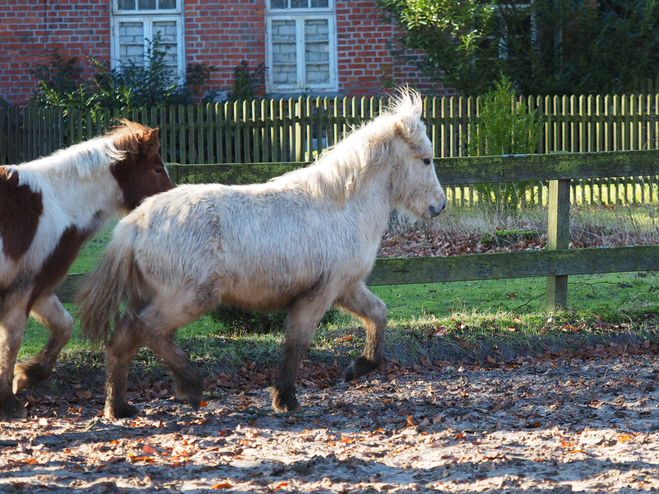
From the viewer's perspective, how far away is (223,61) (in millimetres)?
14805

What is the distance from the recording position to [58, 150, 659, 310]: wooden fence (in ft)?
20.2

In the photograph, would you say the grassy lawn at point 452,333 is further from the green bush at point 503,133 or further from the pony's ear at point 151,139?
the green bush at point 503,133

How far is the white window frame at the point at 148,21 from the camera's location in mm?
14773

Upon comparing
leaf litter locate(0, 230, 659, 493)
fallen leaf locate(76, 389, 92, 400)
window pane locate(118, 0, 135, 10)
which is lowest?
fallen leaf locate(76, 389, 92, 400)

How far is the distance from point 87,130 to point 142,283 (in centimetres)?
848

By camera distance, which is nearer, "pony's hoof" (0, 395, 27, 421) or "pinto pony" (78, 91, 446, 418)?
"pinto pony" (78, 91, 446, 418)

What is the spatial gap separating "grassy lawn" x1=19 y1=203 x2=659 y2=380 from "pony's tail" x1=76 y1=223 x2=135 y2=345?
911 millimetres

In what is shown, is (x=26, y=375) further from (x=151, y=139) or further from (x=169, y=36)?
(x=169, y=36)

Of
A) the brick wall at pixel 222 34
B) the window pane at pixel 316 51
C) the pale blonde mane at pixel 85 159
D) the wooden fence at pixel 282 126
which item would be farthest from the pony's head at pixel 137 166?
the window pane at pixel 316 51

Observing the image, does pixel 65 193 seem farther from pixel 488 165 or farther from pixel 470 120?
pixel 470 120

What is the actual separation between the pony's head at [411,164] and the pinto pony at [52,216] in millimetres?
1495

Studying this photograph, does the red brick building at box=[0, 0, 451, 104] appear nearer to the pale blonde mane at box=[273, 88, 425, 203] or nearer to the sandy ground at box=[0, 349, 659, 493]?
the pale blonde mane at box=[273, 88, 425, 203]

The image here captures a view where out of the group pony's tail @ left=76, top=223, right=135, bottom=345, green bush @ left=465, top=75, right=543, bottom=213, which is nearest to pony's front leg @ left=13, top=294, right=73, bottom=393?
pony's tail @ left=76, top=223, right=135, bottom=345

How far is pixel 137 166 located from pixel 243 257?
3.65ft
